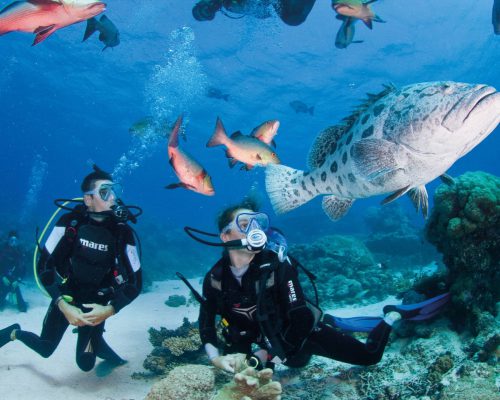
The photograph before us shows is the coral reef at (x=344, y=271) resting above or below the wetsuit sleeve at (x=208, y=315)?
below

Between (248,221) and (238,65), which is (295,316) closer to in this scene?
(248,221)

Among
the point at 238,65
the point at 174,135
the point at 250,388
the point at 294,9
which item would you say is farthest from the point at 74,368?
the point at 238,65

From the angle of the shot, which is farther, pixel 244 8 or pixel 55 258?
pixel 244 8

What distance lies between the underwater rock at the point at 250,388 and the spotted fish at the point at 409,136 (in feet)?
6.16

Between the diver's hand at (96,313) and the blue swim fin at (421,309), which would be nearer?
the diver's hand at (96,313)

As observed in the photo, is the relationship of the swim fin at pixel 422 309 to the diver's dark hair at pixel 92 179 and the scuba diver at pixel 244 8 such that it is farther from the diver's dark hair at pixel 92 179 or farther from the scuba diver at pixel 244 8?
the scuba diver at pixel 244 8

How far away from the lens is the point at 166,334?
5926mm

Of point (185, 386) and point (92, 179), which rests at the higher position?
point (92, 179)

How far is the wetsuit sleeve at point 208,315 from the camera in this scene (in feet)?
11.5

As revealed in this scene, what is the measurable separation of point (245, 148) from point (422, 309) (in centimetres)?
315

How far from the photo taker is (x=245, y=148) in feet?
14.6

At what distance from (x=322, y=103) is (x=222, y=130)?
2924cm

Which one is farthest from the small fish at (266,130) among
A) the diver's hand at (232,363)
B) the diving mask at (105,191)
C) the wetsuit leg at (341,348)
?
the diver's hand at (232,363)

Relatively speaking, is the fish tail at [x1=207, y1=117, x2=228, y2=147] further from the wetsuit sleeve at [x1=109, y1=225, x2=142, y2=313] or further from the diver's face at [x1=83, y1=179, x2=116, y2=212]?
the wetsuit sleeve at [x1=109, y1=225, x2=142, y2=313]
